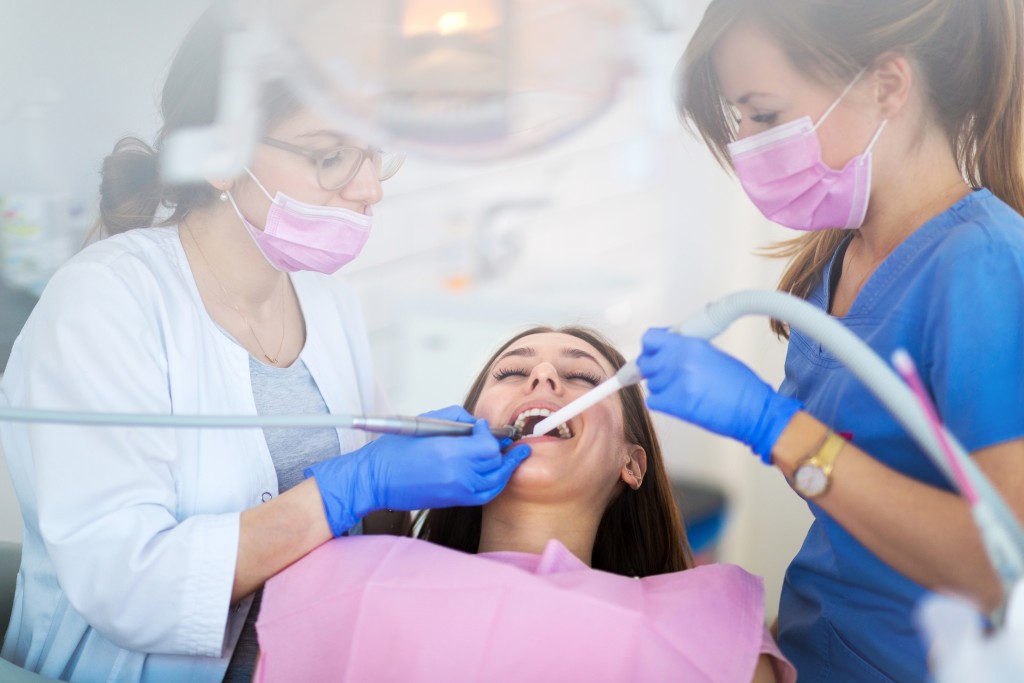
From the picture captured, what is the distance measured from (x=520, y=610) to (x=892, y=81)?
0.77m

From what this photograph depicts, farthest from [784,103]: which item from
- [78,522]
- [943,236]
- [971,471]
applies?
[78,522]

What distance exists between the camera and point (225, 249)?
1271mm

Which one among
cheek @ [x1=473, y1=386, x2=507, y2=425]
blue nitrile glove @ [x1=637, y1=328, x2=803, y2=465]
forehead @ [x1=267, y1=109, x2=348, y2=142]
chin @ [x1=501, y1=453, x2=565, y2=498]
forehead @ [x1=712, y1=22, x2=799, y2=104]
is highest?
forehead @ [x1=712, y1=22, x2=799, y2=104]

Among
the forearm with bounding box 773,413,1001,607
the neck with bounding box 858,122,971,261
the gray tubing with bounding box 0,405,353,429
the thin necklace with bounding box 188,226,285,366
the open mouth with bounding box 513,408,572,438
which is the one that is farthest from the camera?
the open mouth with bounding box 513,408,572,438

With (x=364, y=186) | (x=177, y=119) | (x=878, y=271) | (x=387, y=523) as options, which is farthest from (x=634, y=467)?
(x=177, y=119)

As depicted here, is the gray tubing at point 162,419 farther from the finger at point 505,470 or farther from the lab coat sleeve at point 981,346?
the lab coat sleeve at point 981,346

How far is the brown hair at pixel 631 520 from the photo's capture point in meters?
1.59

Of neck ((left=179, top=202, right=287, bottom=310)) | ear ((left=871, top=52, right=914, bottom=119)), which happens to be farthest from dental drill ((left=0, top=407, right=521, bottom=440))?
ear ((left=871, top=52, right=914, bottom=119))

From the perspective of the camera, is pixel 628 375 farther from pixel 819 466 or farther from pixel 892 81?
pixel 892 81

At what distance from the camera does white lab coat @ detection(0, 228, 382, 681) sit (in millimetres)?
1098

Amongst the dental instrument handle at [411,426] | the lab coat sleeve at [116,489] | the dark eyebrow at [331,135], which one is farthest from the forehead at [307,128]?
the dental instrument handle at [411,426]

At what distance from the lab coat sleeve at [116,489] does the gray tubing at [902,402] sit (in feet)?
2.27

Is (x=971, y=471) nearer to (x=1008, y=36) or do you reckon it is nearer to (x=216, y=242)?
(x=1008, y=36)

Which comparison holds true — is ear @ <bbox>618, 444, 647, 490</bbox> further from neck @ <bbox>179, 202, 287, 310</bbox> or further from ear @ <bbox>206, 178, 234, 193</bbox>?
ear @ <bbox>206, 178, 234, 193</bbox>
